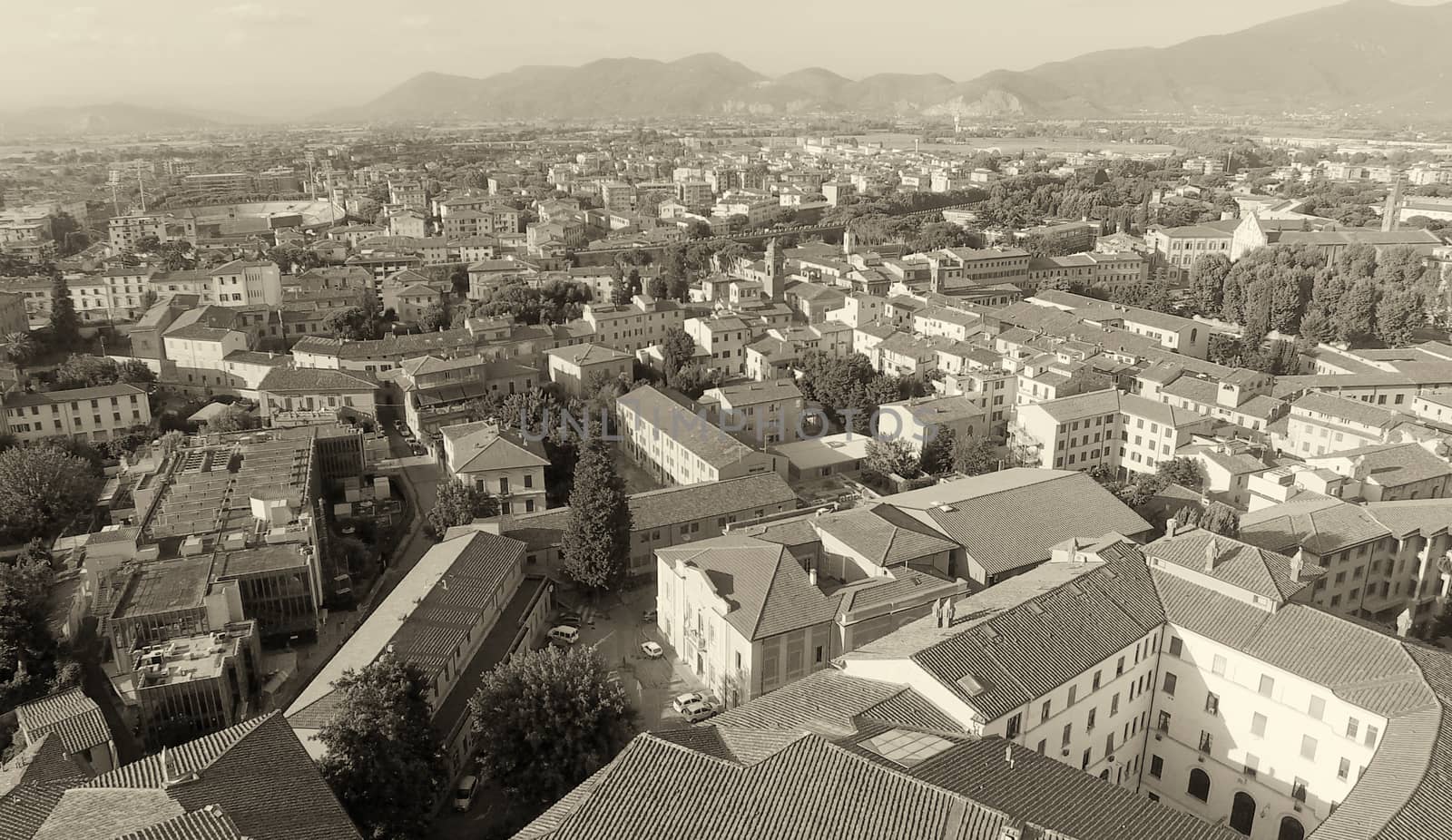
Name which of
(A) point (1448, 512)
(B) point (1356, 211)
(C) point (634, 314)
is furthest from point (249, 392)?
(B) point (1356, 211)

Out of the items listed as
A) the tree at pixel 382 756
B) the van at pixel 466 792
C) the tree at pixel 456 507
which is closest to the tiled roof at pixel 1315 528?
the van at pixel 466 792

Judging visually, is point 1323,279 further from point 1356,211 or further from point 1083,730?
point 1083,730

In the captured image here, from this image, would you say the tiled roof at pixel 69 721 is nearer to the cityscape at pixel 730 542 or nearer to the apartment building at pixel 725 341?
the cityscape at pixel 730 542

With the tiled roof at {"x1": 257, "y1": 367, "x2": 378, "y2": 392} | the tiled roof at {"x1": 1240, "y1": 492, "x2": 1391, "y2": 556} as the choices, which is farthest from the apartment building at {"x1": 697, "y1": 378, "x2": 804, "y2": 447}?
the tiled roof at {"x1": 1240, "y1": 492, "x2": 1391, "y2": 556}

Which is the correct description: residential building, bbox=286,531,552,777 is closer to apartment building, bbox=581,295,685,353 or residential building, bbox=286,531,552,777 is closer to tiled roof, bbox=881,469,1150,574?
tiled roof, bbox=881,469,1150,574

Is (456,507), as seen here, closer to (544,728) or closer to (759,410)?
(544,728)
